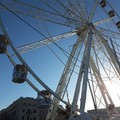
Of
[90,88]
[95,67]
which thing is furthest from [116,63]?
[90,88]

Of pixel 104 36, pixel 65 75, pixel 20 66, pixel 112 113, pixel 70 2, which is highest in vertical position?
pixel 70 2

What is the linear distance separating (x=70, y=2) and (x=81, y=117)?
11.9 meters

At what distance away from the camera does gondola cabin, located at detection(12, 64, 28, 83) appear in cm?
1367

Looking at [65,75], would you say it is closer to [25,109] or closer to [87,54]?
[87,54]

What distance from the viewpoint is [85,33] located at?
21562 millimetres

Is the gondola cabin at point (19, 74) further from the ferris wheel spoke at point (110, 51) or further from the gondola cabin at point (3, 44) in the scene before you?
the ferris wheel spoke at point (110, 51)

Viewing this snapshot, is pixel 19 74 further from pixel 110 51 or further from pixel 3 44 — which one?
pixel 110 51

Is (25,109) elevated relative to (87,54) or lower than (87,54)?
elevated

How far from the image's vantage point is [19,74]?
13758 mm

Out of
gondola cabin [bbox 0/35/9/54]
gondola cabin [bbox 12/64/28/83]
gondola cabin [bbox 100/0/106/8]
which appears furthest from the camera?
gondola cabin [bbox 100/0/106/8]

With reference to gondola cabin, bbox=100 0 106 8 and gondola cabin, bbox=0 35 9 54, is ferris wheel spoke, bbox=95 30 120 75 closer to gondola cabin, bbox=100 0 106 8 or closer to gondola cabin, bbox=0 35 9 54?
gondola cabin, bbox=100 0 106 8

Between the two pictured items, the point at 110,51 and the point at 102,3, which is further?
the point at 102,3

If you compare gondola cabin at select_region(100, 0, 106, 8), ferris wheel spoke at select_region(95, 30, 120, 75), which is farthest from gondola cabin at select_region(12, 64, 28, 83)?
gondola cabin at select_region(100, 0, 106, 8)

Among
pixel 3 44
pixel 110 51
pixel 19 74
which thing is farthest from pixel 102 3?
pixel 19 74
